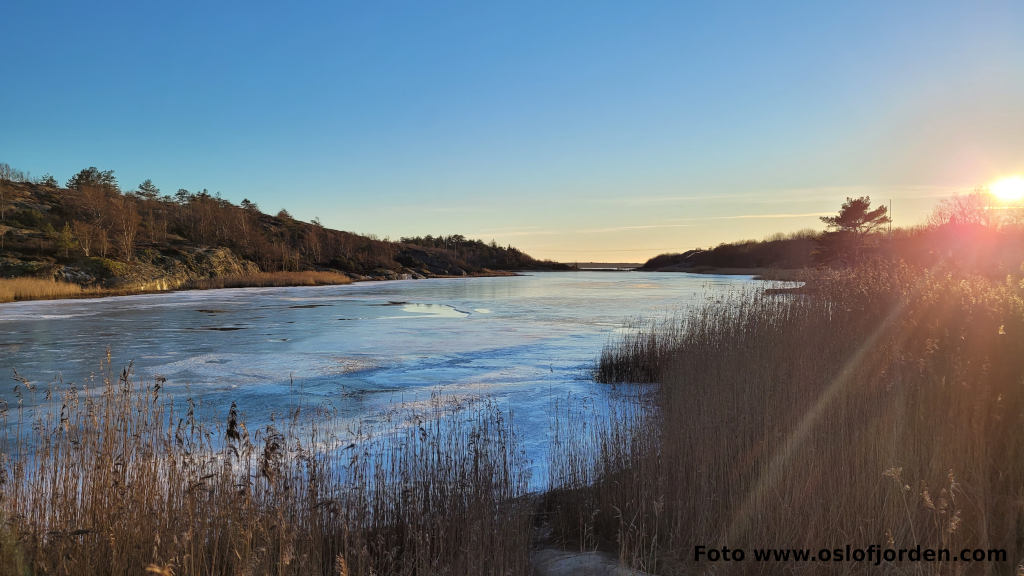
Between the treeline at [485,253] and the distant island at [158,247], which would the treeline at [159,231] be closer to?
the distant island at [158,247]

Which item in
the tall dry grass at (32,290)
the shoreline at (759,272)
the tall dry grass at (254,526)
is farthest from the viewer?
the tall dry grass at (32,290)

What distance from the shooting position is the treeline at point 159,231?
46.1m

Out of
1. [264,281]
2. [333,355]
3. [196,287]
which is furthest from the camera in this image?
[264,281]

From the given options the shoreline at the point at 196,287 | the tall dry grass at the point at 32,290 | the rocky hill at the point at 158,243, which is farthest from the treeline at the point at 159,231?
the tall dry grass at the point at 32,290

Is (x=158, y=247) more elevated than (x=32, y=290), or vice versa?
(x=158, y=247)

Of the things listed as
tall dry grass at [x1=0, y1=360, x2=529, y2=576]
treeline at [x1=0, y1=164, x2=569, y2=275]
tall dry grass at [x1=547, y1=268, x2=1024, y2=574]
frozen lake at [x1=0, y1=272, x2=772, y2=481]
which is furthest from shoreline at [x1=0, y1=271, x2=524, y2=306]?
tall dry grass at [x1=547, y1=268, x2=1024, y2=574]

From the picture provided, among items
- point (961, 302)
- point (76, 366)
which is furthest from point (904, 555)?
point (76, 366)

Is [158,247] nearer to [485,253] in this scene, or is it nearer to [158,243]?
[158,243]

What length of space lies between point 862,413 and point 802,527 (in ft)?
5.79

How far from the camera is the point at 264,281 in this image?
52.2m

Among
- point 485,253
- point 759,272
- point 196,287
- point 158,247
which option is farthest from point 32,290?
point 485,253

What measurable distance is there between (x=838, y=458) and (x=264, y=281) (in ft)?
181

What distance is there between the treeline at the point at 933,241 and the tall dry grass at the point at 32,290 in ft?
119

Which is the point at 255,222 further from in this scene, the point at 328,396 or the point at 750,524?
the point at 750,524
